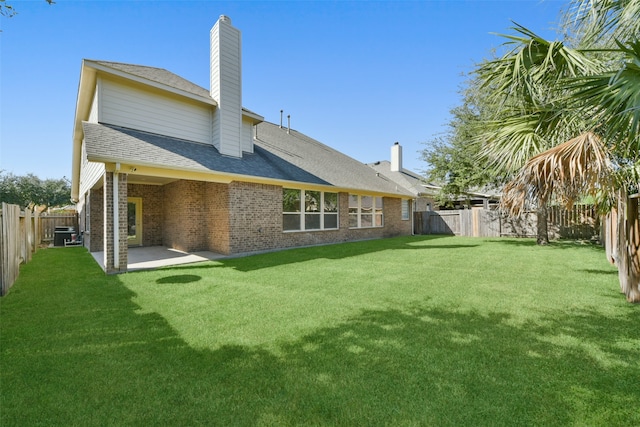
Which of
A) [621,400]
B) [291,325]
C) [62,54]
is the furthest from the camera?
[62,54]

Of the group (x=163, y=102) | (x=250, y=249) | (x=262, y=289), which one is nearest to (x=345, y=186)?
(x=250, y=249)

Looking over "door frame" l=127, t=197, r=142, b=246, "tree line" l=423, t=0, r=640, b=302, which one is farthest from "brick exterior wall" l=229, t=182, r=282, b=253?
"tree line" l=423, t=0, r=640, b=302

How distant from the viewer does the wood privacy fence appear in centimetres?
1427

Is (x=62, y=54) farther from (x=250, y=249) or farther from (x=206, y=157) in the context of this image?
(x=250, y=249)

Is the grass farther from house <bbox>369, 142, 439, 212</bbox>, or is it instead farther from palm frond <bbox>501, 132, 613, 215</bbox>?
house <bbox>369, 142, 439, 212</bbox>

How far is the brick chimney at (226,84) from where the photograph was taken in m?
10.9

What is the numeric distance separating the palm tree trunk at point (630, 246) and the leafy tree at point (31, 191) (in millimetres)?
40513

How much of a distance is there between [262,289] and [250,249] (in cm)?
509

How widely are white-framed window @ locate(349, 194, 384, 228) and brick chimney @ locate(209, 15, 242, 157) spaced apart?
279 inches

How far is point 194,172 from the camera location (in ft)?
29.6

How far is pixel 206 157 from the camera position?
10.1 meters

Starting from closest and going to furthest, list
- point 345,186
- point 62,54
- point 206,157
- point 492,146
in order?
point 492,146 < point 62,54 < point 206,157 < point 345,186

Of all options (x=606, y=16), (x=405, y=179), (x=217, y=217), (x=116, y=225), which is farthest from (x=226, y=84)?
(x=405, y=179)

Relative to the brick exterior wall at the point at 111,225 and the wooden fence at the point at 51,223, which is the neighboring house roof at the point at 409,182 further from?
the wooden fence at the point at 51,223
